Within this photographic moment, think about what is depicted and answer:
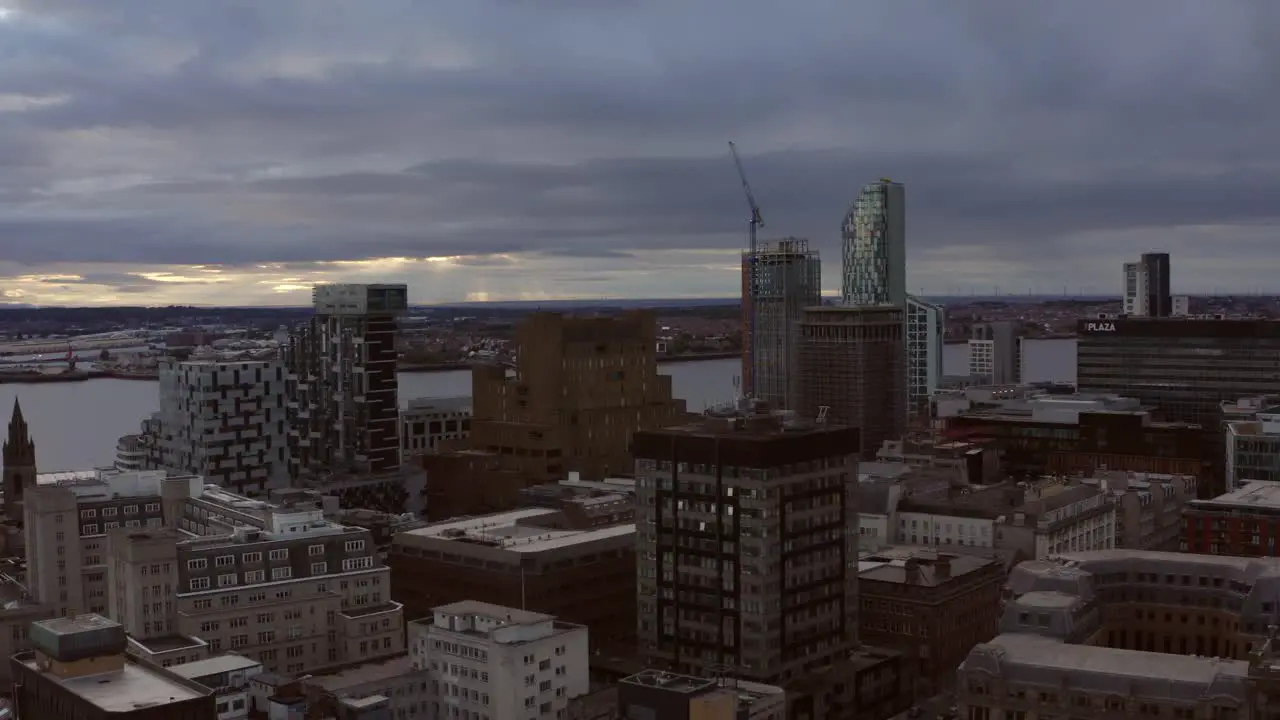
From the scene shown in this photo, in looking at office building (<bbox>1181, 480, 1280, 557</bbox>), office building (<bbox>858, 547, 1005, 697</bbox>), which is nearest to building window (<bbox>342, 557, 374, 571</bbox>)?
office building (<bbox>858, 547, 1005, 697</bbox>)

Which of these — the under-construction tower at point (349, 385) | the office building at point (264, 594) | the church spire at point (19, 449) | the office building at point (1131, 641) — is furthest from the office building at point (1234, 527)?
the church spire at point (19, 449)

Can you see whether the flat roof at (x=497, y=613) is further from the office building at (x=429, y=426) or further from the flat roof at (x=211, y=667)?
the office building at (x=429, y=426)

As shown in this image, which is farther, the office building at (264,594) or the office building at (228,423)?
the office building at (228,423)

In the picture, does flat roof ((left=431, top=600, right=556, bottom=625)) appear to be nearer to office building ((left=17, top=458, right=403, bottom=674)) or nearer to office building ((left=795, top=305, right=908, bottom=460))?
office building ((left=17, top=458, right=403, bottom=674))

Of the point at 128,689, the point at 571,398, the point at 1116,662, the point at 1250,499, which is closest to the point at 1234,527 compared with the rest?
the point at 1250,499

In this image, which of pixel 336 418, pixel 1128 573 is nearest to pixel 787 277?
pixel 336 418

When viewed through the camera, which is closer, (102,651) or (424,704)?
(102,651)

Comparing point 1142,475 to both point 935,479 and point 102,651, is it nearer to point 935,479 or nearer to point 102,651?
point 935,479
